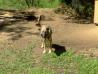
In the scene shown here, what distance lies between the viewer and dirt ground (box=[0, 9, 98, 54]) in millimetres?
9366

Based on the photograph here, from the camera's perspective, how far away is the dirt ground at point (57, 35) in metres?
9.37

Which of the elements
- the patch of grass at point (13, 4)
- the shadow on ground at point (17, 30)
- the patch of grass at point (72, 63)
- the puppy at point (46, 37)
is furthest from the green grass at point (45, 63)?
the patch of grass at point (13, 4)

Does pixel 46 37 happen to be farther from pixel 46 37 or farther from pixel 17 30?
pixel 17 30

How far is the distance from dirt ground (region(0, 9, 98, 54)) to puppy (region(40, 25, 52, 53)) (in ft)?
0.92

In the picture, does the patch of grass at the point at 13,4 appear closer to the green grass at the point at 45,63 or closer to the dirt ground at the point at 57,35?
the dirt ground at the point at 57,35

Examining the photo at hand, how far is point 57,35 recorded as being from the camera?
10328mm

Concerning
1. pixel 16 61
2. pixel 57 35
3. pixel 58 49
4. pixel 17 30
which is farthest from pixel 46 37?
pixel 17 30

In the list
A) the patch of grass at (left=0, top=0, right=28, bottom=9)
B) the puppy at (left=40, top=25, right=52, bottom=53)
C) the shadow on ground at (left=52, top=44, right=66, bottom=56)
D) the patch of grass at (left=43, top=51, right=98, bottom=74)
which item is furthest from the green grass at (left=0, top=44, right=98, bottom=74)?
the patch of grass at (left=0, top=0, right=28, bottom=9)

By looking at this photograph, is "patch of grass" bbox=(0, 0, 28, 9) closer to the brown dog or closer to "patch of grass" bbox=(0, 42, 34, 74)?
"patch of grass" bbox=(0, 42, 34, 74)

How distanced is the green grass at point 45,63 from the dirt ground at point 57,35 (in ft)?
1.62

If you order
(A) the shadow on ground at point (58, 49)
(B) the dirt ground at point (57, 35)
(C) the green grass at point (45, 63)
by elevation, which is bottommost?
(C) the green grass at point (45, 63)

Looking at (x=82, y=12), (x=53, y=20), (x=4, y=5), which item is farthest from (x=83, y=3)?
(x=4, y=5)

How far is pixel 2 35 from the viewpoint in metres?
10.2

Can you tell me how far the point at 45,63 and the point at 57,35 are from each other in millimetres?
2441
